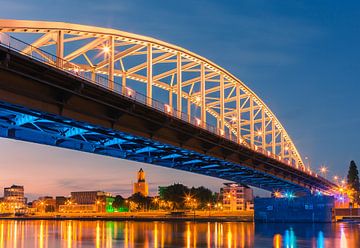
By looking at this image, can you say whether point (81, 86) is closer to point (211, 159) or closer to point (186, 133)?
point (186, 133)

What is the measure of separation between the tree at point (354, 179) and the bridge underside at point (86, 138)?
13394cm

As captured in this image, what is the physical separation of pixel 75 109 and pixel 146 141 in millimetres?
11662

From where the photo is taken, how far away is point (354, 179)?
19000cm

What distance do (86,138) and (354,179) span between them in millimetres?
162640

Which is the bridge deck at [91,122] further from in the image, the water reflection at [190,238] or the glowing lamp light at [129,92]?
the water reflection at [190,238]

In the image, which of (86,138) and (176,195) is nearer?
(86,138)

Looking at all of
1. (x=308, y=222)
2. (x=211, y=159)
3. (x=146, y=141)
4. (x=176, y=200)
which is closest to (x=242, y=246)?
(x=146, y=141)

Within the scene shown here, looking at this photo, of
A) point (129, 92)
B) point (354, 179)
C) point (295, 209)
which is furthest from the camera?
point (354, 179)

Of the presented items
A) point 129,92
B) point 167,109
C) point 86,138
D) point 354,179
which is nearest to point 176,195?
point 354,179

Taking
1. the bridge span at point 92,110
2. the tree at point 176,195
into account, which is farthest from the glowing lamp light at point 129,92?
the tree at point 176,195

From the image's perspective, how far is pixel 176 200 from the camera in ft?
618

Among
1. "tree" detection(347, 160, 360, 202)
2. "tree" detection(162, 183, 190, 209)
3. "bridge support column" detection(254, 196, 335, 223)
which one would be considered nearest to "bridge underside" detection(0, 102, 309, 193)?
"bridge support column" detection(254, 196, 335, 223)

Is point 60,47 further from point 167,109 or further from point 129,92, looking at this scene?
point 167,109

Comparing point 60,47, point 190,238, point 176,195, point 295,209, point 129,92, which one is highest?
point 60,47
